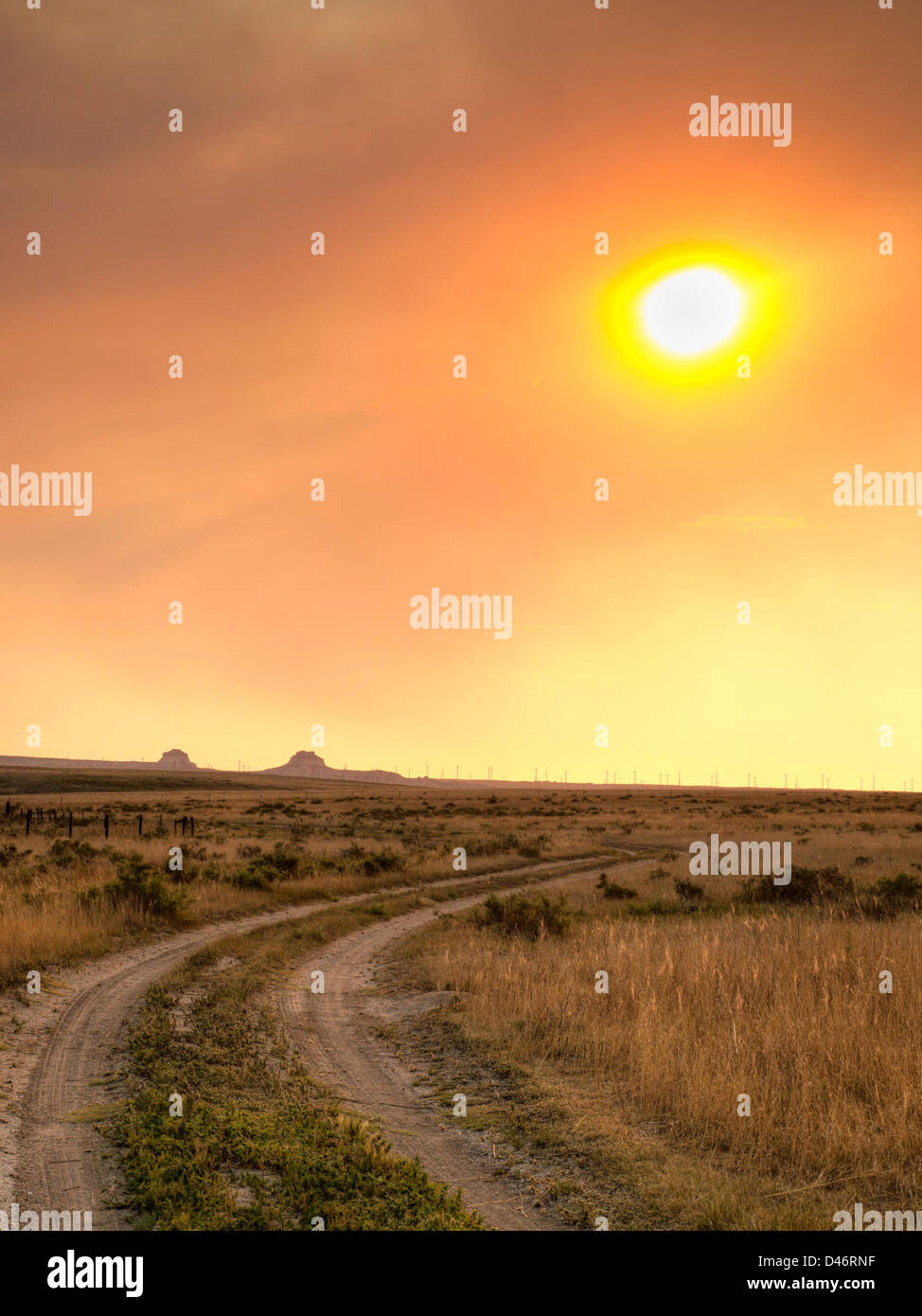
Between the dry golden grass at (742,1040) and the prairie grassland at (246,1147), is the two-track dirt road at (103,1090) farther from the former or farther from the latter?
the dry golden grass at (742,1040)

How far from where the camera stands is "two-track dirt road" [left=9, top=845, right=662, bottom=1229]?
23.8 ft

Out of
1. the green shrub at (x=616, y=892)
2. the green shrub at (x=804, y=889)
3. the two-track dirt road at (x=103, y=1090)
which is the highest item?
the two-track dirt road at (x=103, y=1090)

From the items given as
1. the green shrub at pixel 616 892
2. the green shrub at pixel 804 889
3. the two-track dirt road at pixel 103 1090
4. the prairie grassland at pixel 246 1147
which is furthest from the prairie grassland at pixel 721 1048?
the green shrub at pixel 616 892

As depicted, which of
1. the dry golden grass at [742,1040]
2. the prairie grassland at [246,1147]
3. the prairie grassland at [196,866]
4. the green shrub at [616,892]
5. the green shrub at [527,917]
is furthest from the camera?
the green shrub at [616,892]

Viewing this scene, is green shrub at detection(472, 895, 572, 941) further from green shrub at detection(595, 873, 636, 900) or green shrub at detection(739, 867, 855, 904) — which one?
green shrub at detection(739, 867, 855, 904)

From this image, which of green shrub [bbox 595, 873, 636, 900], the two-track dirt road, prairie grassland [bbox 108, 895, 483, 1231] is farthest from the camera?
green shrub [bbox 595, 873, 636, 900]

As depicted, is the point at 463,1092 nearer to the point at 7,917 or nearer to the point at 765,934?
the point at 765,934

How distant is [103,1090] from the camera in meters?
9.95

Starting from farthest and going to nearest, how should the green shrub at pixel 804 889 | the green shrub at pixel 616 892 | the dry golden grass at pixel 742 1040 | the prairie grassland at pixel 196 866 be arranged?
the green shrub at pixel 616 892 < the green shrub at pixel 804 889 < the prairie grassland at pixel 196 866 < the dry golden grass at pixel 742 1040

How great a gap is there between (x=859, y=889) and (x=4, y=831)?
150ft

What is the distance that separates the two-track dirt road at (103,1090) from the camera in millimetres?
7254

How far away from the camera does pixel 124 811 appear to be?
255ft

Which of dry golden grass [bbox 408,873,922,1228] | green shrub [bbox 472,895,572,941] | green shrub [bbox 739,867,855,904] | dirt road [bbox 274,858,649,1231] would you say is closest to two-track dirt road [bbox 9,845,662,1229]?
dirt road [bbox 274,858,649,1231]

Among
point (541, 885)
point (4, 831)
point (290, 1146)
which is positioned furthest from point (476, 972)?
point (4, 831)
